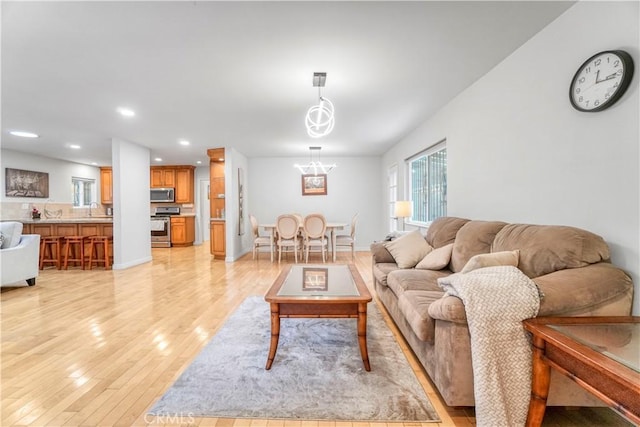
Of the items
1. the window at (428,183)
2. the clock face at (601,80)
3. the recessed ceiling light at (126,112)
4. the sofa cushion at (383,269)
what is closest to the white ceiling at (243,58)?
the recessed ceiling light at (126,112)

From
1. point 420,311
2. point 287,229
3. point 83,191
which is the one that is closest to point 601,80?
point 420,311

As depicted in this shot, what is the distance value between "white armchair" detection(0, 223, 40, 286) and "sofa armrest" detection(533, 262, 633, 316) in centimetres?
569

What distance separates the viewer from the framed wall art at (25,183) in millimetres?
5617

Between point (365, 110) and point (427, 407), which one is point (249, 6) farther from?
point (427, 407)

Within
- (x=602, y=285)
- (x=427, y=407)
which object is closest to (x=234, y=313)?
(x=427, y=407)

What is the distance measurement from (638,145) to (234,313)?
324cm

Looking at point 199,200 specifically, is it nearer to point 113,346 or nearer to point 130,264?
→ point 130,264

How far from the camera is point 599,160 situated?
65.8 inches

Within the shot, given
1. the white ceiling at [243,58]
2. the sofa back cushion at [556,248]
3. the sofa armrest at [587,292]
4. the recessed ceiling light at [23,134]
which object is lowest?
the sofa armrest at [587,292]

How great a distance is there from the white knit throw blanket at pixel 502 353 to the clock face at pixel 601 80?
1.19 metres

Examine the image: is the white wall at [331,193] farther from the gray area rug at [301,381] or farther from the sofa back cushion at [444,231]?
the gray area rug at [301,381]

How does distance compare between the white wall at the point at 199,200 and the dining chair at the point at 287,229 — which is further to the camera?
the white wall at the point at 199,200

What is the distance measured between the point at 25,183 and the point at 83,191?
1.76 meters

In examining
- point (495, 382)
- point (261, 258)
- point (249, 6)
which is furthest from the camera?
point (261, 258)
